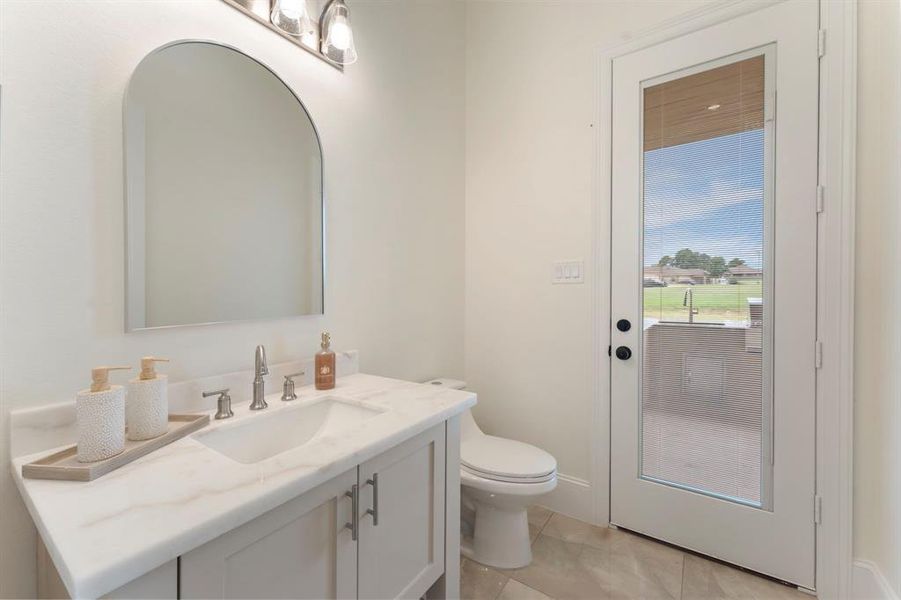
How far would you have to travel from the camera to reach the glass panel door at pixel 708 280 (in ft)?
4.85

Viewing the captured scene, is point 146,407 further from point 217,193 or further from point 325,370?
point 217,193

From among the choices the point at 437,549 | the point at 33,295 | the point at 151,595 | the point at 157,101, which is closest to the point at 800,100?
the point at 437,549

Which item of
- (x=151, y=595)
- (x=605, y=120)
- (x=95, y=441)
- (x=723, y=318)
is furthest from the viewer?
(x=605, y=120)

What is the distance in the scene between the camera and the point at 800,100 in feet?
4.54

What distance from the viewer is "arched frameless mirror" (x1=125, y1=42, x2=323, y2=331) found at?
38.6 inches

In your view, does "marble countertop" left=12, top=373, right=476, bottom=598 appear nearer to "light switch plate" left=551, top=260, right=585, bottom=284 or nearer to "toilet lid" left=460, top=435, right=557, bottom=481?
"toilet lid" left=460, top=435, right=557, bottom=481

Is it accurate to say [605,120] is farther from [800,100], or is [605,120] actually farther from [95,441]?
[95,441]

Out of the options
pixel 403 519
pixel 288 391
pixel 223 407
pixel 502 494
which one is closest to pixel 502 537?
pixel 502 494

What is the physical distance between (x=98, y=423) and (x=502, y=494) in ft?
4.12

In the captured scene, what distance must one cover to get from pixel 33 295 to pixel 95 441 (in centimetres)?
39

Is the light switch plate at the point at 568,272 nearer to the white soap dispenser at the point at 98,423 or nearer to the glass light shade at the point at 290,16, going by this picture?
the glass light shade at the point at 290,16

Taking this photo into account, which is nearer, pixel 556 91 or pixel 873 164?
pixel 873 164

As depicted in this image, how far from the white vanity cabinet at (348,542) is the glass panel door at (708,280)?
3.73 ft

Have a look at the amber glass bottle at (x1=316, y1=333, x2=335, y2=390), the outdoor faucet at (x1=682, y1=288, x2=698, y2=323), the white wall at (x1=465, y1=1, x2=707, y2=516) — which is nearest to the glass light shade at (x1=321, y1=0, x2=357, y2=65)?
the white wall at (x1=465, y1=1, x2=707, y2=516)
